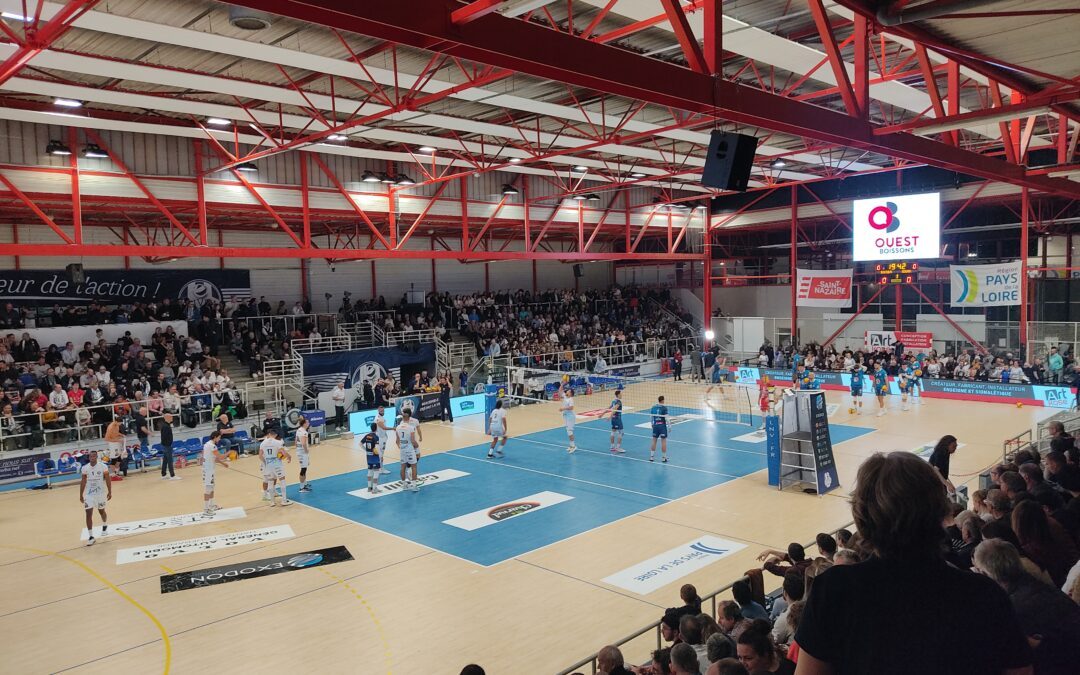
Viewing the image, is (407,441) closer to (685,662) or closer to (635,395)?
(685,662)

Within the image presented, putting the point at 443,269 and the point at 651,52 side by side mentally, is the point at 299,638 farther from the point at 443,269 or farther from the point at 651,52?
the point at 443,269

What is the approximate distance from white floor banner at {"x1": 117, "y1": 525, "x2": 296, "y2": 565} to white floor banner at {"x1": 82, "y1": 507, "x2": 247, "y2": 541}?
1.24 m

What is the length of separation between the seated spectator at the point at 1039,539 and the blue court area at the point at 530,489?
985 cm

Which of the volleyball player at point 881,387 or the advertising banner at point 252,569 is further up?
the volleyball player at point 881,387

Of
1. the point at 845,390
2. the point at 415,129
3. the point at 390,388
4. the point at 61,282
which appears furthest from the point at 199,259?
the point at 845,390

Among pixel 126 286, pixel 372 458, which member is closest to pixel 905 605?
pixel 372 458

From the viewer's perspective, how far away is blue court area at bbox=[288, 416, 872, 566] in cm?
1529

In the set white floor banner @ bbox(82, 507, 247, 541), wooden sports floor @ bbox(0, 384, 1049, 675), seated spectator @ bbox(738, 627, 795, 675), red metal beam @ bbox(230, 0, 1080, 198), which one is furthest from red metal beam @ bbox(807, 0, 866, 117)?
white floor banner @ bbox(82, 507, 247, 541)

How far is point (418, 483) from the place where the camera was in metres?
19.3

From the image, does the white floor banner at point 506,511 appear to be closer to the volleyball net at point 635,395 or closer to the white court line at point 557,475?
the white court line at point 557,475

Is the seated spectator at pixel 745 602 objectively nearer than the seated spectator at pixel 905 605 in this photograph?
No

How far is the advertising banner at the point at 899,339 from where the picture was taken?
33.5 m

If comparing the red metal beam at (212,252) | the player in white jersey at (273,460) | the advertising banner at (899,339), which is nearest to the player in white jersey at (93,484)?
the player in white jersey at (273,460)

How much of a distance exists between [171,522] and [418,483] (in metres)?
5.71
